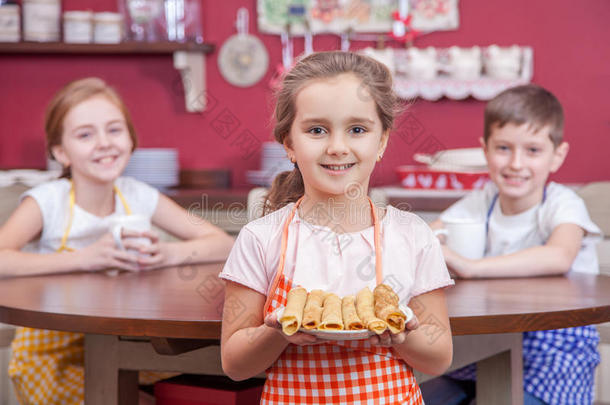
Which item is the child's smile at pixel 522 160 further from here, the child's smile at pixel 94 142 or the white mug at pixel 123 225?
the child's smile at pixel 94 142

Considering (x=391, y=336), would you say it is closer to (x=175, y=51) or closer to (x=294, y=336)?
(x=294, y=336)

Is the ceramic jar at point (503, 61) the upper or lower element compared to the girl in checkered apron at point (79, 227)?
upper

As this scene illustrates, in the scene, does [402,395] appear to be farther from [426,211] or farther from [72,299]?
[426,211]

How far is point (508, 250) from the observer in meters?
1.76

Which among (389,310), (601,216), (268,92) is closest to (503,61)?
(601,216)

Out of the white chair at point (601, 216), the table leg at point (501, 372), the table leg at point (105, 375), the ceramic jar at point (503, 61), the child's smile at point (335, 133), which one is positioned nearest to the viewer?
the child's smile at point (335, 133)

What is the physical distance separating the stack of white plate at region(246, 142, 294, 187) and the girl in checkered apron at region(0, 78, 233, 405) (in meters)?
1.11

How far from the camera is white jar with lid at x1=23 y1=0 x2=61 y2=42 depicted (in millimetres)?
3184

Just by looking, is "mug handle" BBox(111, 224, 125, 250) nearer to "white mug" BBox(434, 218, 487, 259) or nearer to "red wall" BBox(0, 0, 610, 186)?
"white mug" BBox(434, 218, 487, 259)

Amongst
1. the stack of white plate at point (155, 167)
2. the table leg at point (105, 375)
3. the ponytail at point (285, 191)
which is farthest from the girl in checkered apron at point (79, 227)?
the stack of white plate at point (155, 167)

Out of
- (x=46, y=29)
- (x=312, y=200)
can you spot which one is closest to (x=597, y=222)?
(x=312, y=200)

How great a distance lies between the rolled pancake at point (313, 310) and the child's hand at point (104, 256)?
0.81 meters

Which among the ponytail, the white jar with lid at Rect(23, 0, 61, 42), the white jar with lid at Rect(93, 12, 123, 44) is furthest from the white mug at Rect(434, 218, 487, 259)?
the white jar with lid at Rect(23, 0, 61, 42)

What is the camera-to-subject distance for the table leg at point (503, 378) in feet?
4.67
